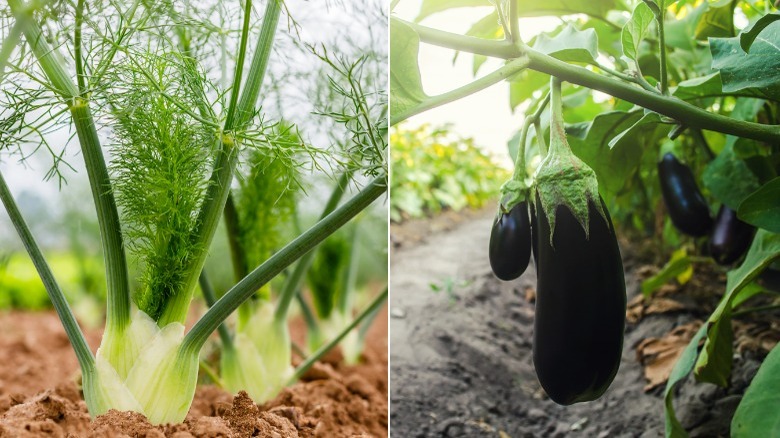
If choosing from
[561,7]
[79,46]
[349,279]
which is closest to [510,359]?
[349,279]

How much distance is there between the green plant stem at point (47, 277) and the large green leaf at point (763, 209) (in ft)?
1.85

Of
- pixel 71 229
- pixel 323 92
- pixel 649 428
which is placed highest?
pixel 323 92

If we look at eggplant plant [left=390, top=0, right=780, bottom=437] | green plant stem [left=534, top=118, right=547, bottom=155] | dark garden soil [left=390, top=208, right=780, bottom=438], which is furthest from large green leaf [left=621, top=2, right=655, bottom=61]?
dark garden soil [left=390, top=208, right=780, bottom=438]

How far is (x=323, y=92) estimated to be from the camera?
35.2 inches

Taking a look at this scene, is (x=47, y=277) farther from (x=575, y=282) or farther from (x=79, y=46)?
(x=575, y=282)

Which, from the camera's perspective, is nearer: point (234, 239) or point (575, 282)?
point (575, 282)

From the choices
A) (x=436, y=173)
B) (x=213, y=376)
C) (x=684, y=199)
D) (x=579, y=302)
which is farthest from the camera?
(x=436, y=173)

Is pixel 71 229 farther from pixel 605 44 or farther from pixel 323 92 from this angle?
pixel 605 44

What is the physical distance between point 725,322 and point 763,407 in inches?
4.1

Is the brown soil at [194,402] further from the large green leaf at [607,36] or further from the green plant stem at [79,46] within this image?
the large green leaf at [607,36]

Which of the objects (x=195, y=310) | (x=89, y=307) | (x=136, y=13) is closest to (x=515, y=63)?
(x=136, y=13)

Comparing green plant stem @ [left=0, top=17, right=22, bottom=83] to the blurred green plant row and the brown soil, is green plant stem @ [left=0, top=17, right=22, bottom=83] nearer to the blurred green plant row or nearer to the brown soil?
the brown soil

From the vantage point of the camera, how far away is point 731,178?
2.71 ft

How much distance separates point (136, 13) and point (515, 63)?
34cm
